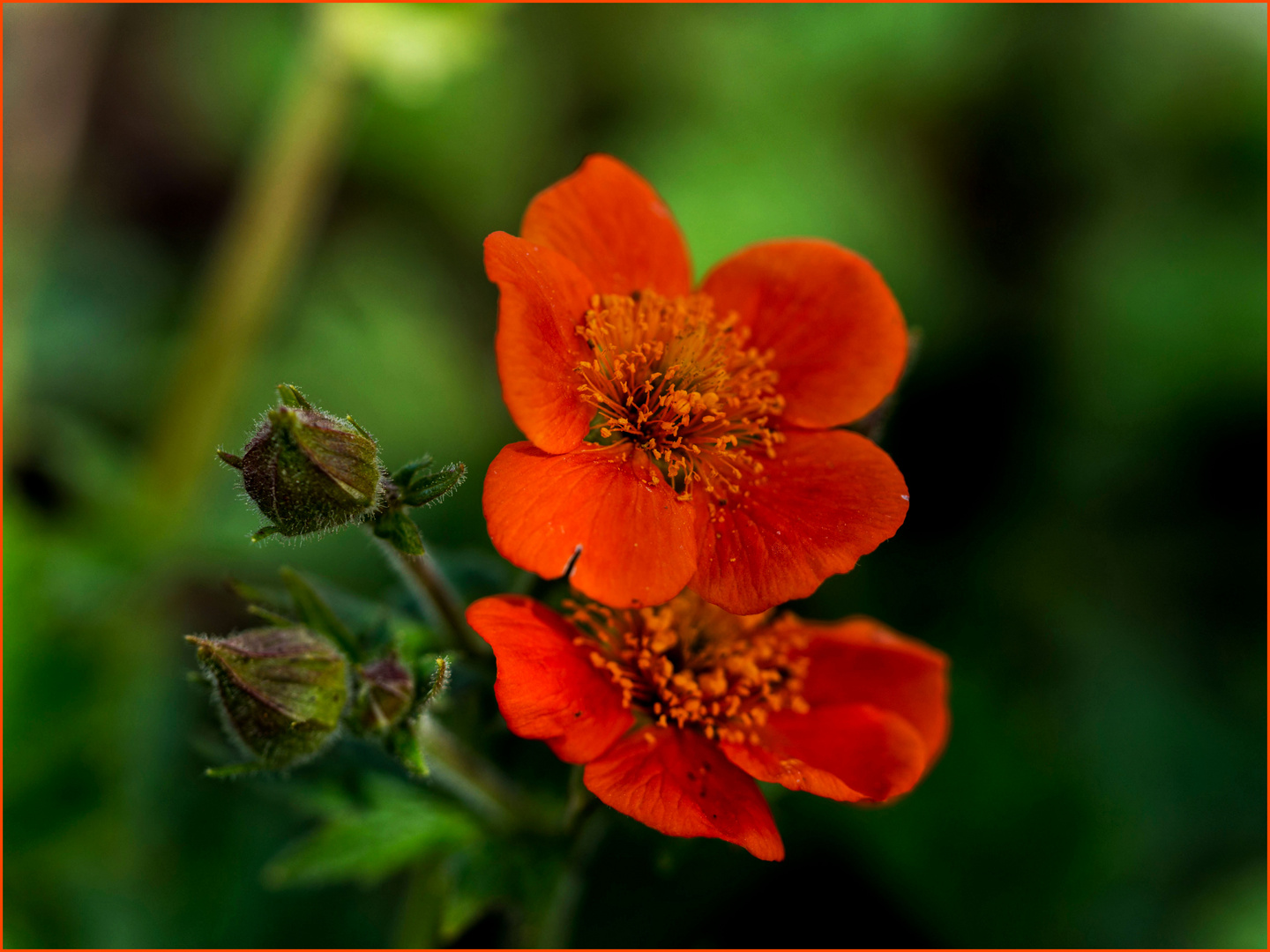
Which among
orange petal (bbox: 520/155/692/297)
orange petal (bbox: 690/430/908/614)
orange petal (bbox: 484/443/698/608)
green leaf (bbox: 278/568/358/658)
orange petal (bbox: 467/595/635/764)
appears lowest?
green leaf (bbox: 278/568/358/658)

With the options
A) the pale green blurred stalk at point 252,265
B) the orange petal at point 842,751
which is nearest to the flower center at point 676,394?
the orange petal at point 842,751

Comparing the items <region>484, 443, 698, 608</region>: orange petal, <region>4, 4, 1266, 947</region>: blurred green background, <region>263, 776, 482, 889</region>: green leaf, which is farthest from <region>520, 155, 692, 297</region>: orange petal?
<region>4, 4, 1266, 947</region>: blurred green background

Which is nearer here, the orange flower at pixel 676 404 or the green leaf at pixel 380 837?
the orange flower at pixel 676 404

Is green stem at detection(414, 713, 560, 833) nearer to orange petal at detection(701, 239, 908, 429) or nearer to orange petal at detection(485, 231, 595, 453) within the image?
orange petal at detection(485, 231, 595, 453)

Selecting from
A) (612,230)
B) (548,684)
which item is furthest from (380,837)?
(612,230)

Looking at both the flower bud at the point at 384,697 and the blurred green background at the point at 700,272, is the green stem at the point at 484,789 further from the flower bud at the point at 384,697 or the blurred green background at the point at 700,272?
the blurred green background at the point at 700,272

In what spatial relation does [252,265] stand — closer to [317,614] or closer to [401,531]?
[317,614]
